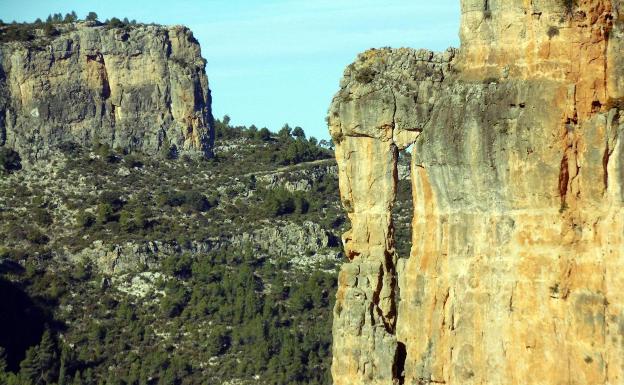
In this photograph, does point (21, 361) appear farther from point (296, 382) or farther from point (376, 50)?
point (376, 50)

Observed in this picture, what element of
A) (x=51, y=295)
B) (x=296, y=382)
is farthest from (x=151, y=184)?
(x=296, y=382)

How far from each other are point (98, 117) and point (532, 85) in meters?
125

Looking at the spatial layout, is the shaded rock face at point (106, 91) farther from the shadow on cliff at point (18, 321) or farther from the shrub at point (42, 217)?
the shadow on cliff at point (18, 321)

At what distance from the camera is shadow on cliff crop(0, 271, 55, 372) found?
134875mm

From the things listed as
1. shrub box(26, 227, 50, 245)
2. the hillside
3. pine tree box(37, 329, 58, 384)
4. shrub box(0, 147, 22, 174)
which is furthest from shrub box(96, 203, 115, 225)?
pine tree box(37, 329, 58, 384)

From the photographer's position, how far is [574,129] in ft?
160

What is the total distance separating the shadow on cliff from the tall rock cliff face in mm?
81471

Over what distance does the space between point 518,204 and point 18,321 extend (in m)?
94.9

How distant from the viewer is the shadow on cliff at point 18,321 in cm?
13488

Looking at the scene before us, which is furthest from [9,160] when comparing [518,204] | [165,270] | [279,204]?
[518,204]

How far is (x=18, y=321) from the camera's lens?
464 ft

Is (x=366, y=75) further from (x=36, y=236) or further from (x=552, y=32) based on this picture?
(x=36, y=236)

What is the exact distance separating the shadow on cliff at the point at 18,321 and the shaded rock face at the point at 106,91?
2514cm

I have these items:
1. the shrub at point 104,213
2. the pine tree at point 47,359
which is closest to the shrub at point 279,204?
the shrub at point 104,213
